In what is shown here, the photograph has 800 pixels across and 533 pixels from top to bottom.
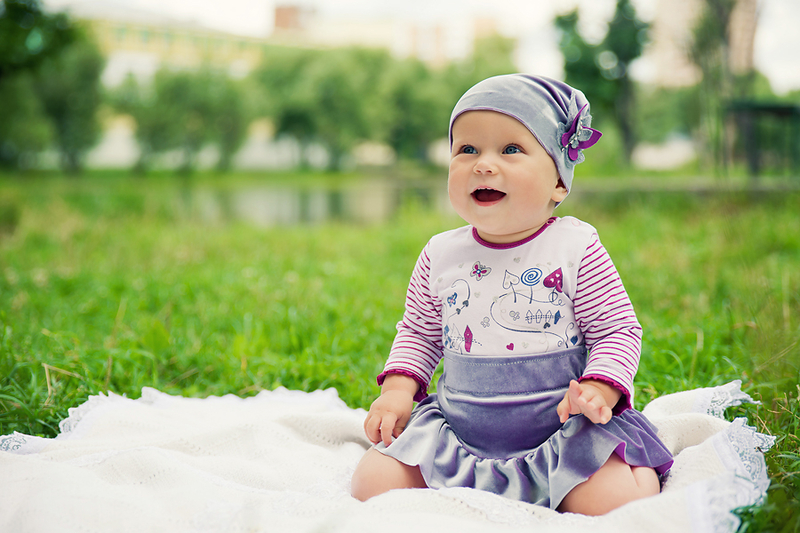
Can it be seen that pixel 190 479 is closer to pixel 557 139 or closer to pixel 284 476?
pixel 284 476

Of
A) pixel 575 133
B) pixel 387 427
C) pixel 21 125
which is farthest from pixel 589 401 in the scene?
pixel 21 125

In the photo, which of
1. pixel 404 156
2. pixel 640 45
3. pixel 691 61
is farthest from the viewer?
pixel 404 156

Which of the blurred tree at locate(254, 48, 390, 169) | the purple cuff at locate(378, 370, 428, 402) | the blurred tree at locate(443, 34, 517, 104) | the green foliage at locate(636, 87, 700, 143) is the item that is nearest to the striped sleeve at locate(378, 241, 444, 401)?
the purple cuff at locate(378, 370, 428, 402)

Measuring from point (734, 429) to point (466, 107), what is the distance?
2.90ft

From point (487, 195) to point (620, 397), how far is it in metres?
0.50

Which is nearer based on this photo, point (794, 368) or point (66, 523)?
point (66, 523)

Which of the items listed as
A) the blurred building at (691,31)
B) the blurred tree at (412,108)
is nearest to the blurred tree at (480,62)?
→ the blurred tree at (412,108)

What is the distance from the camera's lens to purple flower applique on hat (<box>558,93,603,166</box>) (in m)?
1.35

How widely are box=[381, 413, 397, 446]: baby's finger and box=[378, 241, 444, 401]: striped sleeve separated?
4.9 inches

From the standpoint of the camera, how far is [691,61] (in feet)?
8.32

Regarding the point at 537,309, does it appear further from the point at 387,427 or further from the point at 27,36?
the point at 27,36

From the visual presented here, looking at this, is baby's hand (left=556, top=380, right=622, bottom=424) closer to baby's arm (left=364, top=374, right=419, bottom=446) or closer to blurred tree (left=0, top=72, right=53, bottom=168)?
baby's arm (left=364, top=374, right=419, bottom=446)

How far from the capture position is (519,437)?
1335 mm

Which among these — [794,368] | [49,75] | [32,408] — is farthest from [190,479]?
[49,75]
